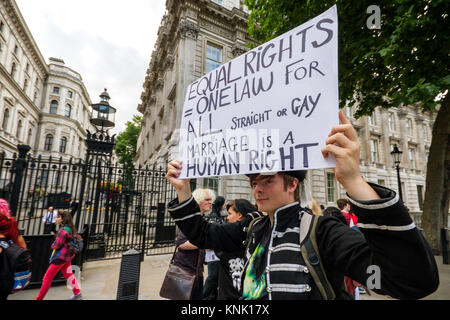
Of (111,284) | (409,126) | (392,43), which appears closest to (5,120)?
(111,284)

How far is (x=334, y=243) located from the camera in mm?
1177

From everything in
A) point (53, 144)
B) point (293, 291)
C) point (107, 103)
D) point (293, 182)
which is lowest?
point (293, 291)

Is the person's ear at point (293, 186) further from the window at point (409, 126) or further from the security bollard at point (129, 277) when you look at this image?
the window at point (409, 126)

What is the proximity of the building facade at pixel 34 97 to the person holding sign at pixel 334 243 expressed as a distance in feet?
102

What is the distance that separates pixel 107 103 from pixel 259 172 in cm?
921

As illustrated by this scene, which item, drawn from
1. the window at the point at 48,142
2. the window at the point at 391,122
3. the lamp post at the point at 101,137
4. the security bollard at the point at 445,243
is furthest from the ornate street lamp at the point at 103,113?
the window at the point at 48,142

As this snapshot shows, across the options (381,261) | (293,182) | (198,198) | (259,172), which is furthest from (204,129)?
(198,198)

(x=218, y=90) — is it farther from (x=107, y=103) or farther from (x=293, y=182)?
(x=107, y=103)

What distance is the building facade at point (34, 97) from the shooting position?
29250 mm

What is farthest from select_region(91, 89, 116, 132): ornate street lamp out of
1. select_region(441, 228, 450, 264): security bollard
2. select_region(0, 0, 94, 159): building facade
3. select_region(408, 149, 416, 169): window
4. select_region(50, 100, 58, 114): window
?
select_region(50, 100, 58, 114): window

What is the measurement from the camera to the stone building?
15078mm

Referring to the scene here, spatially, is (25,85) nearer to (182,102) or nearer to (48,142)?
(48,142)

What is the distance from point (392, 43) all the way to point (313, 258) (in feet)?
19.4

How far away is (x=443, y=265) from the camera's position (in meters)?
7.05
